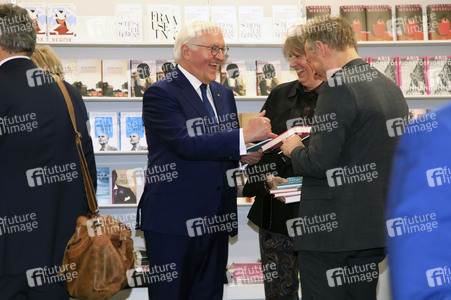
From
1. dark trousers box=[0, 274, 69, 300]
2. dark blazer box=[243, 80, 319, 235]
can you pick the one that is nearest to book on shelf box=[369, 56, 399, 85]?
dark blazer box=[243, 80, 319, 235]

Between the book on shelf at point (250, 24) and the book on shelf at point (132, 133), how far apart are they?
1.11 metres

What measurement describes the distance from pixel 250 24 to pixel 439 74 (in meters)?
1.66

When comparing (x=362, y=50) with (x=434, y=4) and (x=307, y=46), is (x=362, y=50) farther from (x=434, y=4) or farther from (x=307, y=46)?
(x=307, y=46)

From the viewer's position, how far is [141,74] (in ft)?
15.0

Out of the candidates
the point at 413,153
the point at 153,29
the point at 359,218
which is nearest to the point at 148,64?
the point at 153,29

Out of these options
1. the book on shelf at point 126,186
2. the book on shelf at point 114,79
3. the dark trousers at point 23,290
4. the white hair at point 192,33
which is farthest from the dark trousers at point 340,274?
the book on shelf at point 114,79

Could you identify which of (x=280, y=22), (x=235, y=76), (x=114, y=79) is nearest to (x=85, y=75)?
(x=114, y=79)

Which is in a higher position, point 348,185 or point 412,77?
point 412,77

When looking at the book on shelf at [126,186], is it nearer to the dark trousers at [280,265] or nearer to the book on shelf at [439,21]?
the dark trousers at [280,265]

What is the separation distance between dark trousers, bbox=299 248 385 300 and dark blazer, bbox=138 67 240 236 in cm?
57

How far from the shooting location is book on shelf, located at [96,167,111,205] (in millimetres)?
4551

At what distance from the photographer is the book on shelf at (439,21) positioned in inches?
183

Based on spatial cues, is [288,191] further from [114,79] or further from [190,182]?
[114,79]

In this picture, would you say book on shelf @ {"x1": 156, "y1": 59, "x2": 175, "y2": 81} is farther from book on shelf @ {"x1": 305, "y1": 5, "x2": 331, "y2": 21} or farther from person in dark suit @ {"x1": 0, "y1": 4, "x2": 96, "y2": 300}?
person in dark suit @ {"x1": 0, "y1": 4, "x2": 96, "y2": 300}
